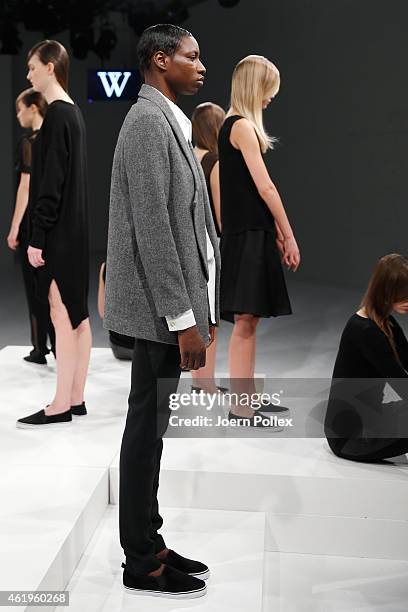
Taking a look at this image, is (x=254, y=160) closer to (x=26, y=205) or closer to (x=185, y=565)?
(x=185, y=565)

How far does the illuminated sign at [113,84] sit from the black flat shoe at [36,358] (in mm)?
4636

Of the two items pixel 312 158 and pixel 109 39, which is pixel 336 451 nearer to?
pixel 312 158

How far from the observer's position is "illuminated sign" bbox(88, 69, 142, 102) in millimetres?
8281

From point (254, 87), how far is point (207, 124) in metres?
0.60

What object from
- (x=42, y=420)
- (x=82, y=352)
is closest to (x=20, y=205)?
(x=82, y=352)

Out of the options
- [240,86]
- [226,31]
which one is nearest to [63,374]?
[240,86]

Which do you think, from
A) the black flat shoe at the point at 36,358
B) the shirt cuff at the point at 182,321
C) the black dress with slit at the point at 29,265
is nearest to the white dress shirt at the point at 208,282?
the shirt cuff at the point at 182,321

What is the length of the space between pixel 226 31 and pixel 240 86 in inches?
240

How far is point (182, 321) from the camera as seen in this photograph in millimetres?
1791

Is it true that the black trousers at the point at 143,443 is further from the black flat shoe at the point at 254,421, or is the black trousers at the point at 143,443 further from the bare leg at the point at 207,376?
the bare leg at the point at 207,376

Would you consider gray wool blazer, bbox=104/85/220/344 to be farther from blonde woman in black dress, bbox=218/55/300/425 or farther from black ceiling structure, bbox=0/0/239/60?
black ceiling structure, bbox=0/0/239/60

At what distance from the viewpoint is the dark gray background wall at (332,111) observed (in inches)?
305

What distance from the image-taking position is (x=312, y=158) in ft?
27.5

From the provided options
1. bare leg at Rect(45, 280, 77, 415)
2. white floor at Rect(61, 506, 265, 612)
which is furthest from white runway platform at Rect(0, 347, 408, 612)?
bare leg at Rect(45, 280, 77, 415)
